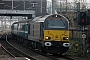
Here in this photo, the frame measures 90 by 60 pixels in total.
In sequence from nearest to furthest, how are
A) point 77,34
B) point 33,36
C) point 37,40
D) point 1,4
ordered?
point 37,40
point 33,36
point 77,34
point 1,4

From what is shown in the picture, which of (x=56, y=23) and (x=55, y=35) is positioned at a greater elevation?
(x=56, y=23)

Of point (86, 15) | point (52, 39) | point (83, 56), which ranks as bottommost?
point (83, 56)

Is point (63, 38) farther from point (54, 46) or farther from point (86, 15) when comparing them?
point (86, 15)

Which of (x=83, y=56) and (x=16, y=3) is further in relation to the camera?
(x=16, y=3)

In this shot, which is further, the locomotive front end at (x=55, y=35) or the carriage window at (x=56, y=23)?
the carriage window at (x=56, y=23)

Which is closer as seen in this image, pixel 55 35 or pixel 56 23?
pixel 55 35

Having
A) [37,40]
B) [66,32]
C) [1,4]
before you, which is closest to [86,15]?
[66,32]

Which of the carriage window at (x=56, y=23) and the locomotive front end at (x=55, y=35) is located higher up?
the carriage window at (x=56, y=23)

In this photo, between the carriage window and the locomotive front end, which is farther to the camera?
the carriage window

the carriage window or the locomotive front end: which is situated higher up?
the carriage window

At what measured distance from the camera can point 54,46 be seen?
702 inches

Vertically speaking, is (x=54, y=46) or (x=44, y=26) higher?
(x=44, y=26)

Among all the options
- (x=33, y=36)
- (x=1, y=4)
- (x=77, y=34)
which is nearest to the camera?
(x=33, y=36)

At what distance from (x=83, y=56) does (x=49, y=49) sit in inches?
95.6
